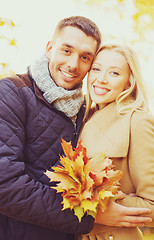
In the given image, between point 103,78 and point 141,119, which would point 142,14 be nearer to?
point 103,78

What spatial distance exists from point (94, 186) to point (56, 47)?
1232 millimetres

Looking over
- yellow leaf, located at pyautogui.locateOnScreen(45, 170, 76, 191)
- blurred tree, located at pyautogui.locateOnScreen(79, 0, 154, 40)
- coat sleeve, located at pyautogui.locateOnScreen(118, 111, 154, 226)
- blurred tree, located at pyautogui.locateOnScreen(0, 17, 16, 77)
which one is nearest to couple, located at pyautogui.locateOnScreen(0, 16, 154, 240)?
coat sleeve, located at pyautogui.locateOnScreen(118, 111, 154, 226)

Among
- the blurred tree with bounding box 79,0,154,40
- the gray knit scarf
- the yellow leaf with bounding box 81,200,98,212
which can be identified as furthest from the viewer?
the blurred tree with bounding box 79,0,154,40

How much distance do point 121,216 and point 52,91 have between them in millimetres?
1002

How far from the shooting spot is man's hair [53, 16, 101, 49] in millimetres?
2172

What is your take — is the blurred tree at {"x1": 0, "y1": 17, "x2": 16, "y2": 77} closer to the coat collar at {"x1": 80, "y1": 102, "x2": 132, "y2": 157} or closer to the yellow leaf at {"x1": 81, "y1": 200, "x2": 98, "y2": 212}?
the coat collar at {"x1": 80, "y1": 102, "x2": 132, "y2": 157}

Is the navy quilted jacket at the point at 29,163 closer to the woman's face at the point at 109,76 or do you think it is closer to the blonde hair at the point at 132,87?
the woman's face at the point at 109,76

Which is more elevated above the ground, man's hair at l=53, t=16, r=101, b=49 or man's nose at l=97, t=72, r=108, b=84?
man's hair at l=53, t=16, r=101, b=49

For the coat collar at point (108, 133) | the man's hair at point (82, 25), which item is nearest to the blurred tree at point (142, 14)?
the man's hair at point (82, 25)

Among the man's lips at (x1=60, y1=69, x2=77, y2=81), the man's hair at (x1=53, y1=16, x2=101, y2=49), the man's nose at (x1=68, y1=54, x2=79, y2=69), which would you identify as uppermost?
the man's hair at (x1=53, y1=16, x2=101, y2=49)

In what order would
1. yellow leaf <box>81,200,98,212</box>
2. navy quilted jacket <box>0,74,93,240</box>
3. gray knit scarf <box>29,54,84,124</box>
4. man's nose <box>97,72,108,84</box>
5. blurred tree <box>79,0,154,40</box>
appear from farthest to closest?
1. blurred tree <box>79,0,154,40</box>
2. man's nose <box>97,72,108,84</box>
3. gray knit scarf <box>29,54,84,124</box>
4. navy quilted jacket <box>0,74,93,240</box>
5. yellow leaf <box>81,200,98,212</box>

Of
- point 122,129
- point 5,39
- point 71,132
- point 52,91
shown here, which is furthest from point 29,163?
point 5,39

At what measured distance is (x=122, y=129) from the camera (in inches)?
75.7

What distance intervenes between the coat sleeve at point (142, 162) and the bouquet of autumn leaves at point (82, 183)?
33 cm
